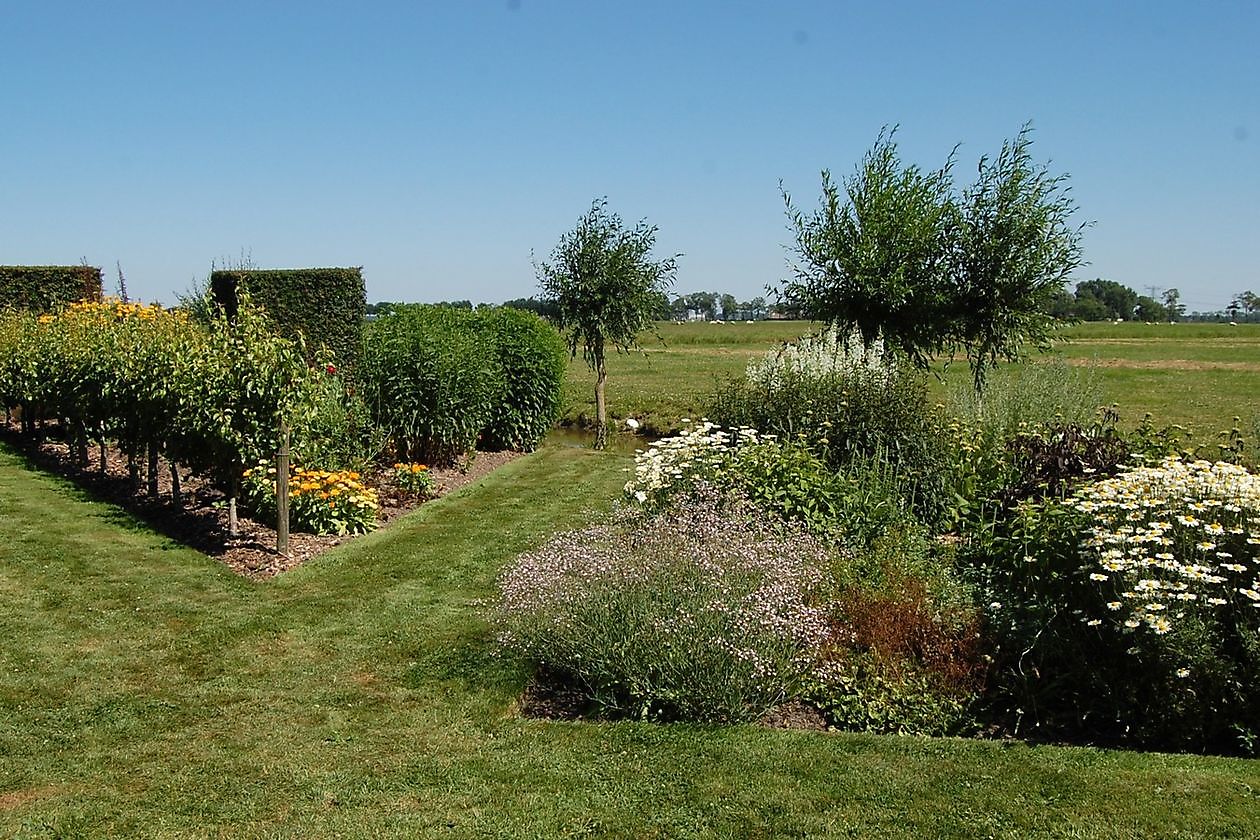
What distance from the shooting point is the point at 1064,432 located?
7816 millimetres

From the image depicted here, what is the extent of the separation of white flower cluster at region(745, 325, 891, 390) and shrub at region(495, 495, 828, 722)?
3.61m

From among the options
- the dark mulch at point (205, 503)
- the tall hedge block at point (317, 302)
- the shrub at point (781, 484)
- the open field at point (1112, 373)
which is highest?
the tall hedge block at point (317, 302)

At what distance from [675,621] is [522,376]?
10.4m

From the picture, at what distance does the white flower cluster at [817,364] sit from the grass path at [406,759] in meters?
3.78

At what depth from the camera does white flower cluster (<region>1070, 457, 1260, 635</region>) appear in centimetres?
434

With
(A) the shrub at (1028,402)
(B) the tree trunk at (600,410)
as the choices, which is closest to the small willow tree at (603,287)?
(B) the tree trunk at (600,410)

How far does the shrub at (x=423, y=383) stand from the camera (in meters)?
12.1

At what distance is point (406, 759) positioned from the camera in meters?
4.52

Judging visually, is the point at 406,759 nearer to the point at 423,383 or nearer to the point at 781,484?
the point at 781,484

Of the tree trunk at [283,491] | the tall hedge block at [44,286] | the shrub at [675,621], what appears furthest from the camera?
the tall hedge block at [44,286]

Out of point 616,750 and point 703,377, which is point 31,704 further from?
point 703,377

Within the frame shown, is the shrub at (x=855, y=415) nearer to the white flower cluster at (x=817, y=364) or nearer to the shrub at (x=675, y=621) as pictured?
the white flower cluster at (x=817, y=364)

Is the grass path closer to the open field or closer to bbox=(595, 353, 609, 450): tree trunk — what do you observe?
the open field

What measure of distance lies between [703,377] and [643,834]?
1095 inches
